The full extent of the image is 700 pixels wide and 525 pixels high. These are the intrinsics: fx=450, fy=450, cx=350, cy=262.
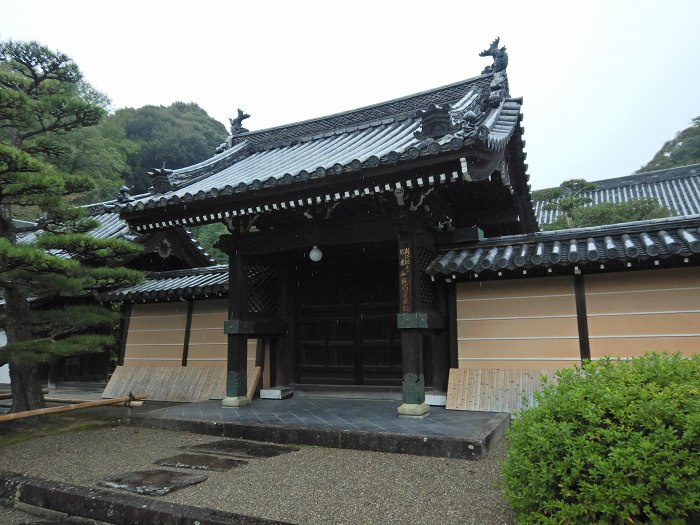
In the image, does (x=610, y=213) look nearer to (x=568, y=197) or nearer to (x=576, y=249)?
(x=568, y=197)

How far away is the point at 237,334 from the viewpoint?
7.97 m

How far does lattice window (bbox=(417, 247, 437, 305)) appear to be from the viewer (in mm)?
7199

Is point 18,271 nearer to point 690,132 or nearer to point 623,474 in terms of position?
point 623,474

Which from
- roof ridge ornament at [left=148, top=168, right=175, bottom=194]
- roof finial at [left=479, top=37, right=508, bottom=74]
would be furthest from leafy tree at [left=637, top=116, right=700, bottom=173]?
roof ridge ornament at [left=148, top=168, right=175, bottom=194]

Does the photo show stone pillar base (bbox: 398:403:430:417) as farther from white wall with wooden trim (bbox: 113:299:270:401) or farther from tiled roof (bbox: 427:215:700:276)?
white wall with wooden trim (bbox: 113:299:270:401)

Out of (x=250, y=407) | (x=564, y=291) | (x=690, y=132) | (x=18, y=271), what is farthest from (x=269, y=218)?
(x=690, y=132)

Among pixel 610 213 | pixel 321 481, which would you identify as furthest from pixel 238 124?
pixel 610 213

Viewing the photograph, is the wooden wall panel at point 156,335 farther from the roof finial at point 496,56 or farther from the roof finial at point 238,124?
the roof finial at point 496,56

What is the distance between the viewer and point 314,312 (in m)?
9.52

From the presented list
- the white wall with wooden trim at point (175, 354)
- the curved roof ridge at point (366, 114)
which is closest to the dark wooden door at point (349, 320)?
the white wall with wooden trim at point (175, 354)

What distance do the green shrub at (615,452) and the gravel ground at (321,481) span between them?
71 centimetres

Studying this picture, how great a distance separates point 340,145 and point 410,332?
474cm

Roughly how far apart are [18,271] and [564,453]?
7.36 meters

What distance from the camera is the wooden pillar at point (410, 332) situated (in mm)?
6656
